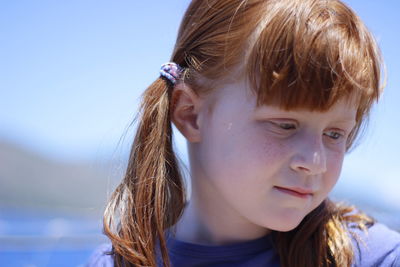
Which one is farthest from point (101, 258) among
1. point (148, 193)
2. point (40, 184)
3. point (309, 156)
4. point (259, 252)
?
point (40, 184)

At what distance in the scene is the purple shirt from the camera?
127cm

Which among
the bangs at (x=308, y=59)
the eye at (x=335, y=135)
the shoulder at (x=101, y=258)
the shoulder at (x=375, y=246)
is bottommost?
the shoulder at (x=375, y=246)

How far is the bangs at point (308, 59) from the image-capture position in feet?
3.86

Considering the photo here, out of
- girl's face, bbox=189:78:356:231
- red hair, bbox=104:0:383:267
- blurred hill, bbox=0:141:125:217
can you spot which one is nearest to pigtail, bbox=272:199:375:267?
red hair, bbox=104:0:383:267

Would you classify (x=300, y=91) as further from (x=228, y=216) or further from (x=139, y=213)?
(x=139, y=213)

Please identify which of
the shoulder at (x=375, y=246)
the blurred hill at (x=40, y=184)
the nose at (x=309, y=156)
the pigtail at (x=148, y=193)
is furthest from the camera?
the blurred hill at (x=40, y=184)

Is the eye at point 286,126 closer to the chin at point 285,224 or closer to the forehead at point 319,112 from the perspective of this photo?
the forehead at point 319,112

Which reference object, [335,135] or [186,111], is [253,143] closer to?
[335,135]

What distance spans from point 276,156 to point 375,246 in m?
0.35

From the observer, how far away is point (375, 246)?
4.24 feet

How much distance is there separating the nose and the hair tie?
1.47 feet

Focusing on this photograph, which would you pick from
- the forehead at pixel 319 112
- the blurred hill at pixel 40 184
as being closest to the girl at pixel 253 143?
the forehead at pixel 319 112

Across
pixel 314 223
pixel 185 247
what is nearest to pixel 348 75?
pixel 314 223

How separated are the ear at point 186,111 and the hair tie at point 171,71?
29mm
